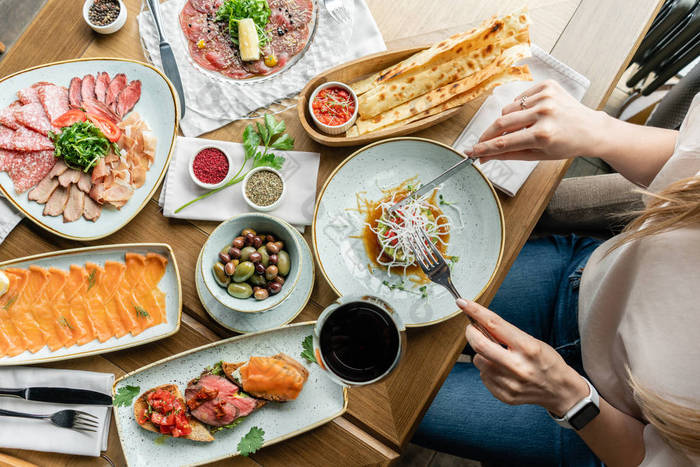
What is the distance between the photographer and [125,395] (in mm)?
1399

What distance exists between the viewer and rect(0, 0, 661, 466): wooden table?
1.44m

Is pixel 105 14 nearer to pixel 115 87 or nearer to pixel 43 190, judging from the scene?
pixel 115 87

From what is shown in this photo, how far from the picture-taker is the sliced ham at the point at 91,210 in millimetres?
1480

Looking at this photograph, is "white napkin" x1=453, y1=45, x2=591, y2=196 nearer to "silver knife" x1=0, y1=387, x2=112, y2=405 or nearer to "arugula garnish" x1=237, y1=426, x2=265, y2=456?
"arugula garnish" x1=237, y1=426, x2=265, y2=456

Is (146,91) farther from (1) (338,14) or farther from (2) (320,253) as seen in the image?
(2) (320,253)

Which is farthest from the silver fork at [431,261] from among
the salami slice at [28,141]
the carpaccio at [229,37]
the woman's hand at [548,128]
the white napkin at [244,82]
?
the salami slice at [28,141]

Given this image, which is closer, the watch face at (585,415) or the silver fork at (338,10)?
the watch face at (585,415)

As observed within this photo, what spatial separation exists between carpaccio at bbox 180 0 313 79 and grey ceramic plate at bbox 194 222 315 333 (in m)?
0.66

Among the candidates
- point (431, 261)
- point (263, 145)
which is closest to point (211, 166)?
point (263, 145)

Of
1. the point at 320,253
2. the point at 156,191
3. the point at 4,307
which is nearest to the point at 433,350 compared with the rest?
the point at 320,253

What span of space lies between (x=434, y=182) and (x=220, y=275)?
71cm

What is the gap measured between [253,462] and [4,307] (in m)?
0.93

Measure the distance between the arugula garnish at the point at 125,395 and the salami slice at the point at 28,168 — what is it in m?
0.72

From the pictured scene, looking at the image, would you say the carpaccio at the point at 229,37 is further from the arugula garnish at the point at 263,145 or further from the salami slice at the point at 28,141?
the salami slice at the point at 28,141
